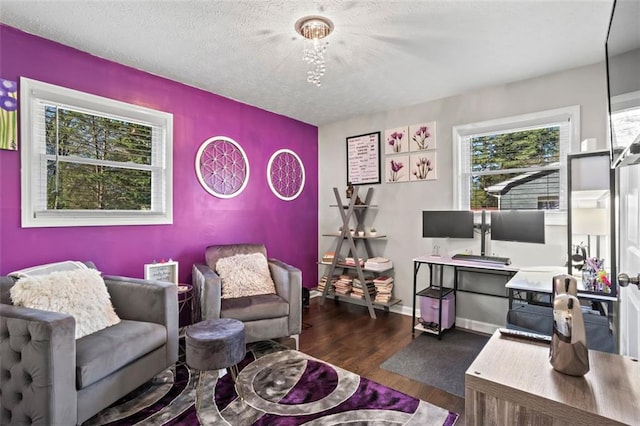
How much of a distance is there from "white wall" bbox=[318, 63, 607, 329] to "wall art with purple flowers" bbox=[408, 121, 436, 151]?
6 cm

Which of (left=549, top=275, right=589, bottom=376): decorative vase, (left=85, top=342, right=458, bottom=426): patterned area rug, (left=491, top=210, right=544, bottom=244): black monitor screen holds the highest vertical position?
(left=491, top=210, right=544, bottom=244): black monitor screen

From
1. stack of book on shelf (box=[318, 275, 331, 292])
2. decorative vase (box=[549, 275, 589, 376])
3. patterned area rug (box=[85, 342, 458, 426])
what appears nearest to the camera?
decorative vase (box=[549, 275, 589, 376])

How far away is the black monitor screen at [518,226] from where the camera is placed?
272 cm

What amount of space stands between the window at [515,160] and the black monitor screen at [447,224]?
9.4 inches

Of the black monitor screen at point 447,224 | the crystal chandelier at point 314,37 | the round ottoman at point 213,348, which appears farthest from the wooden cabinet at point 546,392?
the black monitor screen at point 447,224

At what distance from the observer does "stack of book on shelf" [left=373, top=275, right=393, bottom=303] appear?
3738mm

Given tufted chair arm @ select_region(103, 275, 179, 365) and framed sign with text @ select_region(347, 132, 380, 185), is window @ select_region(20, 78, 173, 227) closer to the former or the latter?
tufted chair arm @ select_region(103, 275, 179, 365)

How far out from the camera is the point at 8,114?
2.16 meters

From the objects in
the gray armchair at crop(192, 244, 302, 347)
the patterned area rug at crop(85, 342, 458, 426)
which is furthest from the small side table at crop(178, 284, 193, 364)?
the patterned area rug at crop(85, 342, 458, 426)

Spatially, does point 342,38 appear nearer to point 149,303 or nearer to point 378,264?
point 149,303

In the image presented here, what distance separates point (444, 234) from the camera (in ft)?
10.8

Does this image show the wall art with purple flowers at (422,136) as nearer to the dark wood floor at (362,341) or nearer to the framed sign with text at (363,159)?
the framed sign with text at (363,159)

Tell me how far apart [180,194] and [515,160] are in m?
3.32

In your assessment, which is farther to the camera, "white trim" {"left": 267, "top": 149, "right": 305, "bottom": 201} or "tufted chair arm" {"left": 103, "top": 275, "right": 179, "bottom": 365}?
"white trim" {"left": 267, "top": 149, "right": 305, "bottom": 201}
